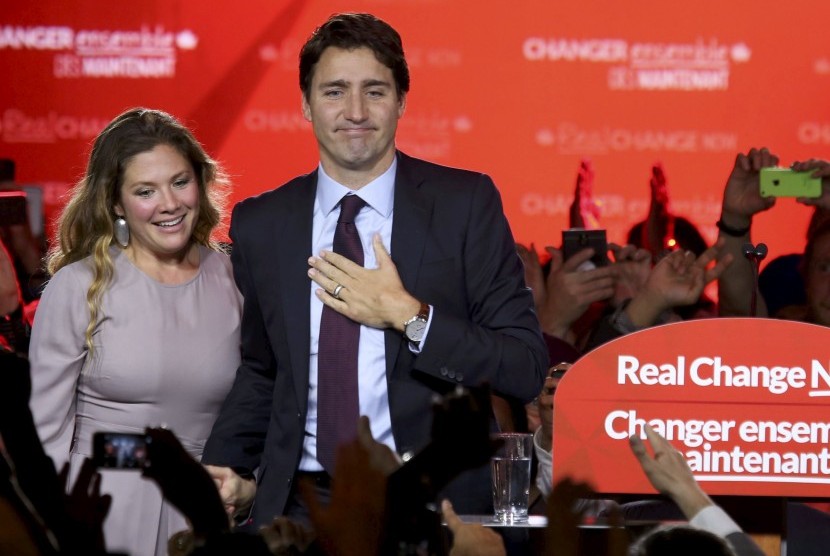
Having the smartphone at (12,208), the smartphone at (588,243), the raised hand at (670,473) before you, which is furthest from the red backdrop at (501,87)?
the raised hand at (670,473)

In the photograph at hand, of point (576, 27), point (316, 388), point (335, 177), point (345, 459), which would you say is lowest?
point (316, 388)

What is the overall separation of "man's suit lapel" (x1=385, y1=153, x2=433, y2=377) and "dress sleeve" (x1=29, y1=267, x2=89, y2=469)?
27.3 inches

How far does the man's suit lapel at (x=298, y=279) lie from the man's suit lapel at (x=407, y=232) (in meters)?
0.13

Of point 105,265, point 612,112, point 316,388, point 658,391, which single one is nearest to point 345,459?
point 658,391

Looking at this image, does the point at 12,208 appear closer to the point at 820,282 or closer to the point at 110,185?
the point at 110,185

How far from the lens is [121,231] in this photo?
8.05 ft

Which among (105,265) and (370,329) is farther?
(105,265)

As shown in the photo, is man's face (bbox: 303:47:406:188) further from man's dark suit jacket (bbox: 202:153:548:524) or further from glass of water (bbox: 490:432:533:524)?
glass of water (bbox: 490:432:533:524)

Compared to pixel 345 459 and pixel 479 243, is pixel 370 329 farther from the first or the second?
pixel 345 459

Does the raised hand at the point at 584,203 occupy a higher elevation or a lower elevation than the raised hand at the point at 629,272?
higher

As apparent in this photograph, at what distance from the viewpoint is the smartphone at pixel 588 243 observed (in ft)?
11.6

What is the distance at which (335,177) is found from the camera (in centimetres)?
202

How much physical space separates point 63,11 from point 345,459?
188 inches

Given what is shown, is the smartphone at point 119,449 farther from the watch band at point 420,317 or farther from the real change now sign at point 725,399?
the watch band at point 420,317
